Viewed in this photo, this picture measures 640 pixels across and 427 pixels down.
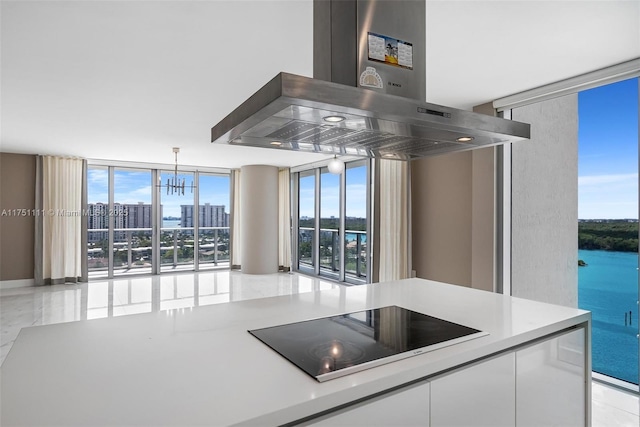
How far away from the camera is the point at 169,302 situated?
18.1 ft

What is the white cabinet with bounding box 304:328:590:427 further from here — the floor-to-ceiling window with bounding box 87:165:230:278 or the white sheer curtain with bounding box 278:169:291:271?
the white sheer curtain with bounding box 278:169:291:271

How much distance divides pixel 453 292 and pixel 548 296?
6.79ft

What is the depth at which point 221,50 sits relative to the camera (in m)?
2.59

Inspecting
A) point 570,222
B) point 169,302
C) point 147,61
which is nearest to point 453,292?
point 570,222

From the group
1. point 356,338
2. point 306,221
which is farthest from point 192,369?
point 306,221

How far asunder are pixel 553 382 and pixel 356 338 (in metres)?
1.00

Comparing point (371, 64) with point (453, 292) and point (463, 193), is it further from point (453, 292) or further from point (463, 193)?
point (463, 193)

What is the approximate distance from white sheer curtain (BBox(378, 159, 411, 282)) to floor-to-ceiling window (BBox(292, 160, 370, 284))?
1.25 metres

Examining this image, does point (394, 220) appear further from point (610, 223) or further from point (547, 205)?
point (610, 223)

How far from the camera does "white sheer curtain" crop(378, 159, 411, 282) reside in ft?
15.2

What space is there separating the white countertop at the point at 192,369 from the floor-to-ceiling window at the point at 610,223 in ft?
5.60

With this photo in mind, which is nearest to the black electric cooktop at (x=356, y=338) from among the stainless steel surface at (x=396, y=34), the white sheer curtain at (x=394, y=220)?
the stainless steel surface at (x=396, y=34)

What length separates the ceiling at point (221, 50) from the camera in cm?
207

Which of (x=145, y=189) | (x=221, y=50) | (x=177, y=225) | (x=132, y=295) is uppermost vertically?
(x=221, y=50)
